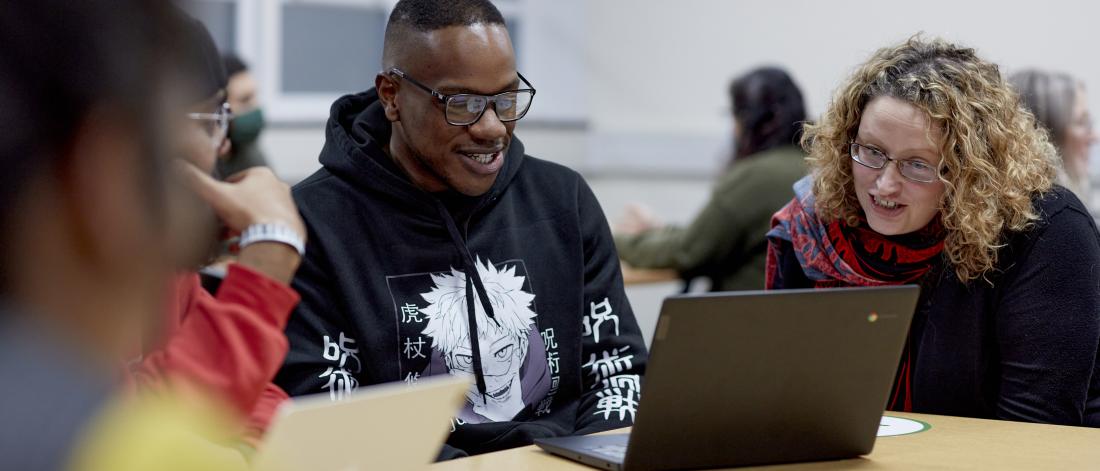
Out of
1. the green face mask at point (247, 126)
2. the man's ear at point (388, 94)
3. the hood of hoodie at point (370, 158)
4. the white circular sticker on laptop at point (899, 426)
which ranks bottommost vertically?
the white circular sticker on laptop at point (899, 426)

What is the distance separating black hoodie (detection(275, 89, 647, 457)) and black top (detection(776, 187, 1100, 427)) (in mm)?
496

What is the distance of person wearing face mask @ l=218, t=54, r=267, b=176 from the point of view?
2.89 metres

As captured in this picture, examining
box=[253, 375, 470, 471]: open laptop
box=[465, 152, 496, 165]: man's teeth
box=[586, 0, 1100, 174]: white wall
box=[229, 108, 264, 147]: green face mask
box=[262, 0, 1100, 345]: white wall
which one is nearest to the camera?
box=[253, 375, 470, 471]: open laptop

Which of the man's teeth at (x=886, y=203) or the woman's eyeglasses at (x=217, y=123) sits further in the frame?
the man's teeth at (x=886, y=203)

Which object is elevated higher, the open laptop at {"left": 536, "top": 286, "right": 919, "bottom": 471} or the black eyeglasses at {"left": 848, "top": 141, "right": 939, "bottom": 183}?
the black eyeglasses at {"left": 848, "top": 141, "right": 939, "bottom": 183}

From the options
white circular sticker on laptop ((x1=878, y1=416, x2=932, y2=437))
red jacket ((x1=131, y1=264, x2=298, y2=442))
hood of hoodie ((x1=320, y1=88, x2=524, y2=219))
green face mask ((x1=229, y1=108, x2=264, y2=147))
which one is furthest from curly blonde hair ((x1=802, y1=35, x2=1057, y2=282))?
green face mask ((x1=229, y1=108, x2=264, y2=147))

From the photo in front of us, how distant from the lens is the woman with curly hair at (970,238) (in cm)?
198

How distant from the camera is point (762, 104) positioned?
12.7ft

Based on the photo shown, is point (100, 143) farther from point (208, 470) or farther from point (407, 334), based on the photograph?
point (407, 334)

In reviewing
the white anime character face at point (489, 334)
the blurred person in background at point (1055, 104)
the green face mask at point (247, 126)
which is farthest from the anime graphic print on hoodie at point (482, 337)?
the blurred person in background at point (1055, 104)

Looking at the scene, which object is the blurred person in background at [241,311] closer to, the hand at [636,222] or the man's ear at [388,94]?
the man's ear at [388,94]

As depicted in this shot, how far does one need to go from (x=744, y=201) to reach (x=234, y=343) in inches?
98.5

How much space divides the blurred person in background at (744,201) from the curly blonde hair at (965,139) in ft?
4.22

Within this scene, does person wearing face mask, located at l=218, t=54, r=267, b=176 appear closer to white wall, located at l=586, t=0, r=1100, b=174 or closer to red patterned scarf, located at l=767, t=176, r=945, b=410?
red patterned scarf, located at l=767, t=176, r=945, b=410
